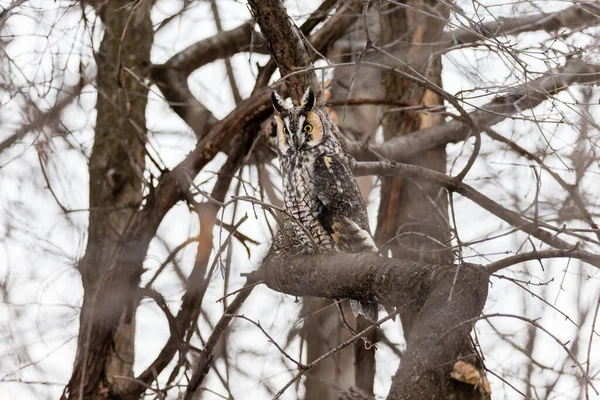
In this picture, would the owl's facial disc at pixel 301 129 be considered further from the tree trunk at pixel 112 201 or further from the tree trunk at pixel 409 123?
the tree trunk at pixel 409 123

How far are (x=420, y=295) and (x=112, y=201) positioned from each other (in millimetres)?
3256

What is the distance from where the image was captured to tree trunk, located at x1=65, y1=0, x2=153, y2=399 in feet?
15.3

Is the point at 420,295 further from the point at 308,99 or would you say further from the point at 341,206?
the point at 308,99

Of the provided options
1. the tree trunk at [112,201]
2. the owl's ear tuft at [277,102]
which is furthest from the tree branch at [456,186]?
A: the tree trunk at [112,201]

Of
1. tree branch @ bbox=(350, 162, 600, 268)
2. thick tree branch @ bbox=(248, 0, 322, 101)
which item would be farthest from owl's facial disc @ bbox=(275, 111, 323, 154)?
thick tree branch @ bbox=(248, 0, 322, 101)

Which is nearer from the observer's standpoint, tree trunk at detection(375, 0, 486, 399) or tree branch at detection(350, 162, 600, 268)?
tree branch at detection(350, 162, 600, 268)

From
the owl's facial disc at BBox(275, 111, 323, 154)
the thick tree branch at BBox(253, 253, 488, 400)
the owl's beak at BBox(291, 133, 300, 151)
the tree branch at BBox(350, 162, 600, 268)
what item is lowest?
the thick tree branch at BBox(253, 253, 488, 400)

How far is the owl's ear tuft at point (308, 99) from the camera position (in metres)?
3.78

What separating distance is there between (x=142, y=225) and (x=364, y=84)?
2.22m

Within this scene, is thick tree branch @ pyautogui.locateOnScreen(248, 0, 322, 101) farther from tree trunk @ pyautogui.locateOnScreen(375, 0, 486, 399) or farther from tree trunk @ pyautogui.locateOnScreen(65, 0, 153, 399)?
tree trunk @ pyautogui.locateOnScreen(375, 0, 486, 399)

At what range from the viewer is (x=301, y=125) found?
3900 mm

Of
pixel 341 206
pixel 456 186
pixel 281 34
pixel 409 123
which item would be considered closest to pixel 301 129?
pixel 341 206

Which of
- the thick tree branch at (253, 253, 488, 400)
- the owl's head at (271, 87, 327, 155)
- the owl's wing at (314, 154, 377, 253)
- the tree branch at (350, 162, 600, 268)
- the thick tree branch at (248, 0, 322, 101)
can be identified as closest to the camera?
the thick tree branch at (253, 253, 488, 400)

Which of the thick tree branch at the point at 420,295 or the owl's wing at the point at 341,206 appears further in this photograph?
the owl's wing at the point at 341,206
